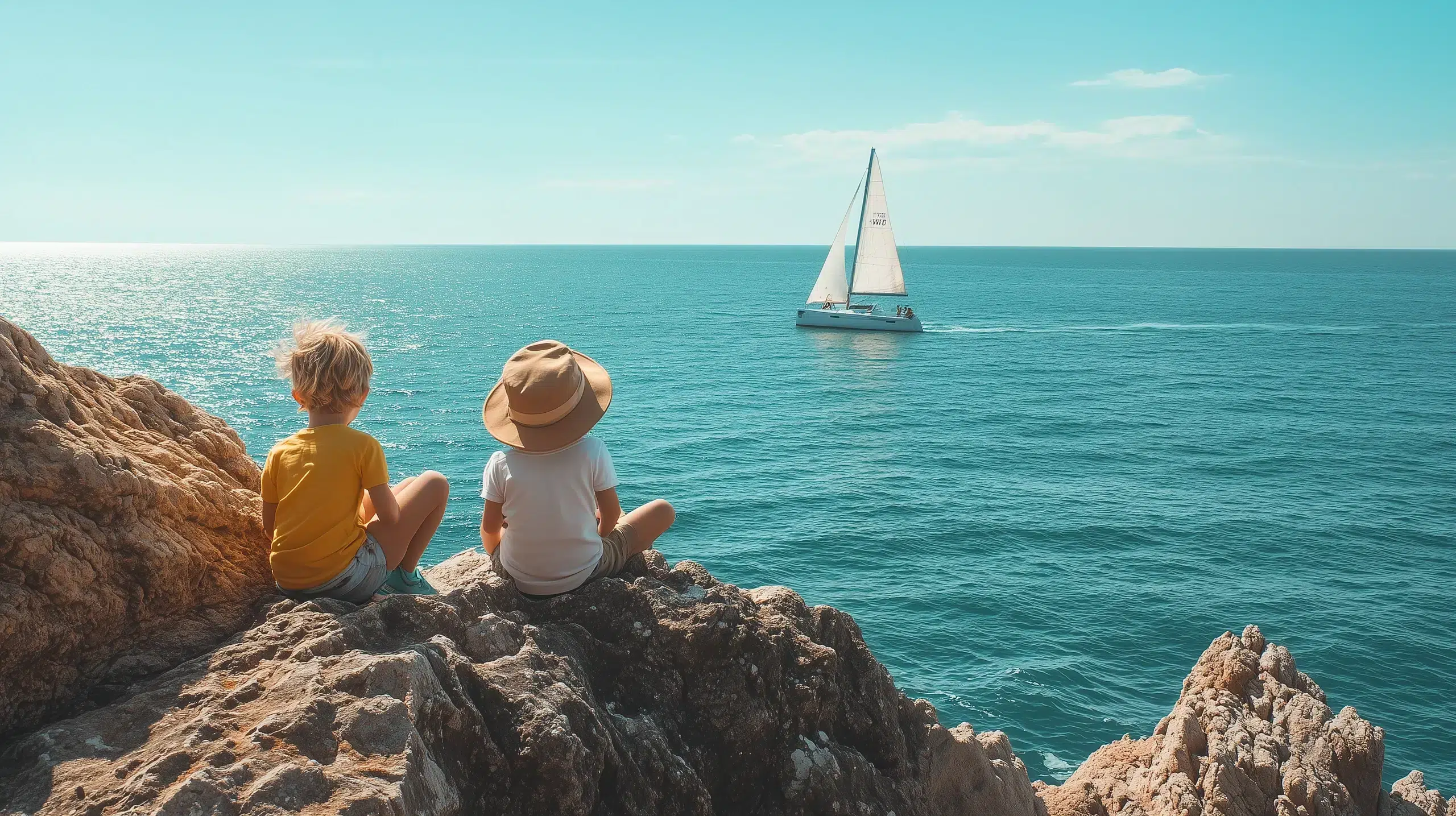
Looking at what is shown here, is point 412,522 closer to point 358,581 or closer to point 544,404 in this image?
point 358,581

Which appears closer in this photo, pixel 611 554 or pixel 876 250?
pixel 611 554

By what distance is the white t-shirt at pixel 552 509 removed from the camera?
5223 millimetres

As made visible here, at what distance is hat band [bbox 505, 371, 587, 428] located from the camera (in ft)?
16.8

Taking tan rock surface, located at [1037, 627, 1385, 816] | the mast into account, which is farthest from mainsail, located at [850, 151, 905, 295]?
tan rock surface, located at [1037, 627, 1385, 816]

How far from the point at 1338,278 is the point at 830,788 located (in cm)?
19445

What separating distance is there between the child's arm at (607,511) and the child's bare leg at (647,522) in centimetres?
13

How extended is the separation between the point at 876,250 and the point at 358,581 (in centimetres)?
7045

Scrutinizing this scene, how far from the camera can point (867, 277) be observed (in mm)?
74438

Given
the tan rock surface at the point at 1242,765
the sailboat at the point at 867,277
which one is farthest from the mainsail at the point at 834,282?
the tan rock surface at the point at 1242,765

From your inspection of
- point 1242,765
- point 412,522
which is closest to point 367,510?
point 412,522

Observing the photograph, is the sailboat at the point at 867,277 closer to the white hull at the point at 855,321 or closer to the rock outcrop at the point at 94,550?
the white hull at the point at 855,321

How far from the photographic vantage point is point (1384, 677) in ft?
61.4

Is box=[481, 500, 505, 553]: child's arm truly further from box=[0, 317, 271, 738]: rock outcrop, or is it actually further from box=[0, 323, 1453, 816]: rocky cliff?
box=[0, 317, 271, 738]: rock outcrop

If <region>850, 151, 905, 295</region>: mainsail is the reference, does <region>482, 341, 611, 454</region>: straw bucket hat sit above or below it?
below
